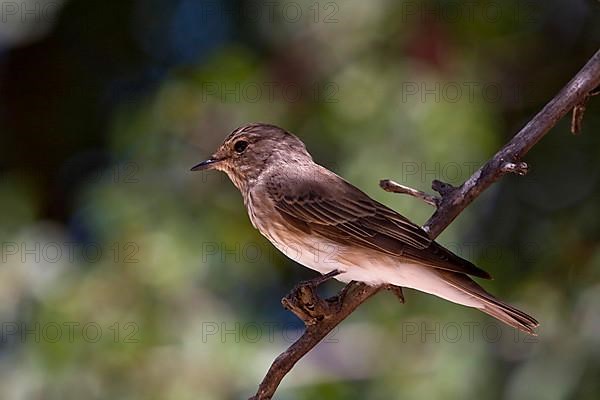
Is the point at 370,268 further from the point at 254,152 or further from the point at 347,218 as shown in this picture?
the point at 254,152

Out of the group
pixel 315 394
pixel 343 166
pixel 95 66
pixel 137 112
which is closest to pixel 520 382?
pixel 315 394

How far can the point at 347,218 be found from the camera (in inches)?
200

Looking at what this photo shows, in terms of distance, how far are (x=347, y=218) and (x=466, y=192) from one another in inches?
41.0

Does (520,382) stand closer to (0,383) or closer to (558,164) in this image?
(558,164)

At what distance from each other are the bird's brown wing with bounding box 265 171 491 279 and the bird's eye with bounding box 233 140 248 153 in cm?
30

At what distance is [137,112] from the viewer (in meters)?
7.10

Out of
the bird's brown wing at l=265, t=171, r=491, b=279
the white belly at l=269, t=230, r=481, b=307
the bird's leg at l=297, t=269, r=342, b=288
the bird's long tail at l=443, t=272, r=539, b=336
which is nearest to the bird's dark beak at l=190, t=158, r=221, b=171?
the bird's brown wing at l=265, t=171, r=491, b=279

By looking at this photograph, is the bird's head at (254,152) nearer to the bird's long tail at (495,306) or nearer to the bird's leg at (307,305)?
the bird's long tail at (495,306)

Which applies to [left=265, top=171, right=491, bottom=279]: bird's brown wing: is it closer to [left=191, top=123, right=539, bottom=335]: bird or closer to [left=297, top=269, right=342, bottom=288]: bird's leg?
[left=191, top=123, right=539, bottom=335]: bird

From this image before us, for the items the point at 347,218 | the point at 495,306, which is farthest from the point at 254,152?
the point at 495,306

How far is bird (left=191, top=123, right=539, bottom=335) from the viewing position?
182 inches

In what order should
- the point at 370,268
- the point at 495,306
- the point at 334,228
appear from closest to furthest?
1. the point at 495,306
2. the point at 370,268
3. the point at 334,228

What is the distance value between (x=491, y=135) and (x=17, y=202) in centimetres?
280

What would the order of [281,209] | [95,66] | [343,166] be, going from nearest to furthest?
[281,209] < [343,166] < [95,66]
